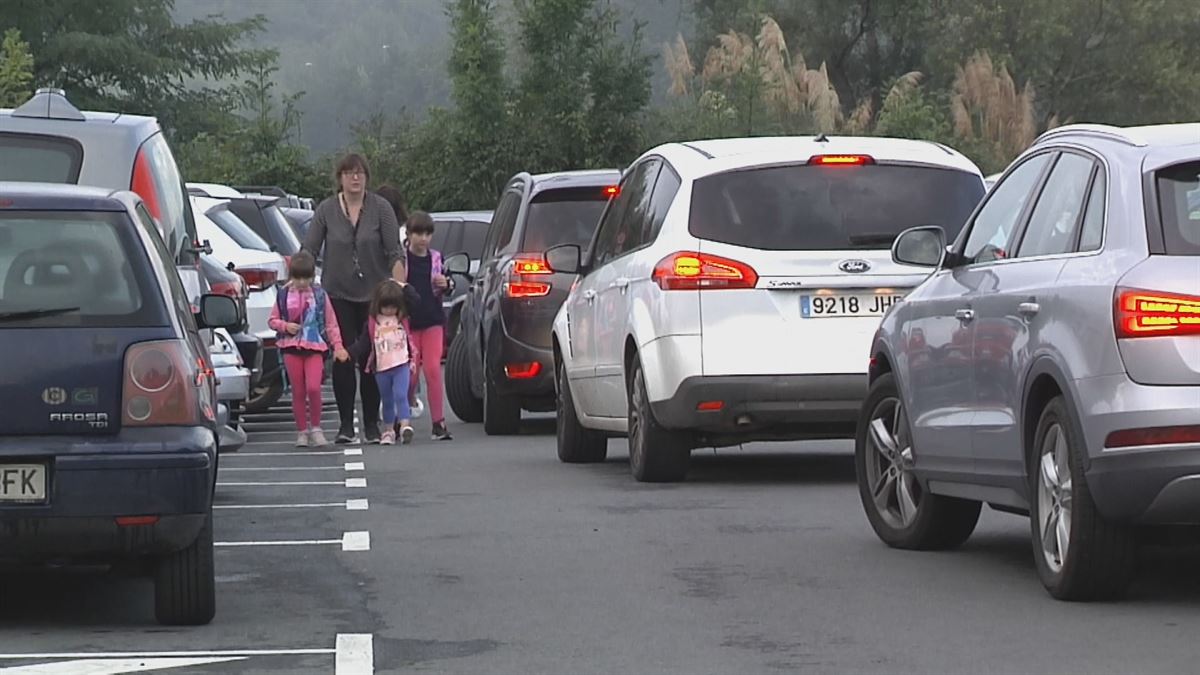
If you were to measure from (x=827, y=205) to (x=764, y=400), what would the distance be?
1.05 metres

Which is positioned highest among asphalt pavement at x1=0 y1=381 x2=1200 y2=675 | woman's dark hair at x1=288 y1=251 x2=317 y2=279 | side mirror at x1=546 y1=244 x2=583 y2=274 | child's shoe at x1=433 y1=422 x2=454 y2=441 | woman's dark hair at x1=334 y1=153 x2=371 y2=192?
woman's dark hair at x1=334 y1=153 x2=371 y2=192

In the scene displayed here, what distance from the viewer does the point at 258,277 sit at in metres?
19.7

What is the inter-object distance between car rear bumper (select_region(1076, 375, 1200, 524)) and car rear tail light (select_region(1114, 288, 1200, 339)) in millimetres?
159

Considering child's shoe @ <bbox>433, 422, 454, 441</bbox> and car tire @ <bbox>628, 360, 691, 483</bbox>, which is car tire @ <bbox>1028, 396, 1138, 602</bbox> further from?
child's shoe @ <bbox>433, 422, 454, 441</bbox>

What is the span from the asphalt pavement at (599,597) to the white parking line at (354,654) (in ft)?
0.05

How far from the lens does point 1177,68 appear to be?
72250 millimetres

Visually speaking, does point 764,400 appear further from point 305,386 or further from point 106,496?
point 305,386

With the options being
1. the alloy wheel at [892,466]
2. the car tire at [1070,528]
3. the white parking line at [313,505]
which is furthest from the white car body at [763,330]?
the car tire at [1070,528]

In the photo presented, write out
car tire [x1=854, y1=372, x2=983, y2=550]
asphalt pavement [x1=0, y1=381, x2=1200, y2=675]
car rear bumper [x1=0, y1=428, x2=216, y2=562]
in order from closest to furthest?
1. asphalt pavement [x1=0, y1=381, x2=1200, y2=675]
2. car rear bumper [x1=0, y1=428, x2=216, y2=562]
3. car tire [x1=854, y1=372, x2=983, y2=550]

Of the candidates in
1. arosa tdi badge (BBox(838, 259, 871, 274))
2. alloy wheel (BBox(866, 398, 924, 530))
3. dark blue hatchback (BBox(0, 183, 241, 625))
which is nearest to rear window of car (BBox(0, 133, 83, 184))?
arosa tdi badge (BBox(838, 259, 871, 274))

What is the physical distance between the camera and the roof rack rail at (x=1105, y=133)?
877 cm

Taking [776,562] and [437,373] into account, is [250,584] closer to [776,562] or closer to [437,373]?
[776,562]

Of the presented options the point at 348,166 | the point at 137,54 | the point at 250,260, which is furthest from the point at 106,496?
the point at 137,54

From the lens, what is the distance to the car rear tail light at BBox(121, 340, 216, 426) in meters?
8.27
